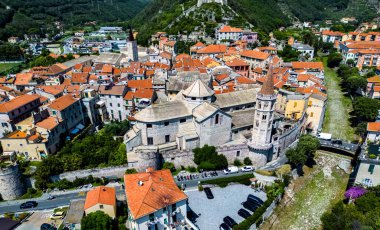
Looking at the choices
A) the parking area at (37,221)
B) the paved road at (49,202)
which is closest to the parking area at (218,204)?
the paved road at (49,202)

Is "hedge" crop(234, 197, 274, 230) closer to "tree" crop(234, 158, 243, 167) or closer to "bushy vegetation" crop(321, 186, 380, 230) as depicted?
"bushy vegetation" crop(321, 186, 380, 230)

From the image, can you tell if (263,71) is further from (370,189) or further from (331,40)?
(331,40)

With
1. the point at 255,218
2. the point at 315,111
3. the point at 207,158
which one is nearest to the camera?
the point at 255,218

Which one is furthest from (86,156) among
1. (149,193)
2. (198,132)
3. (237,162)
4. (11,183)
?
(237,162)

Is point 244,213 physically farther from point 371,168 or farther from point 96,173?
point 96,173

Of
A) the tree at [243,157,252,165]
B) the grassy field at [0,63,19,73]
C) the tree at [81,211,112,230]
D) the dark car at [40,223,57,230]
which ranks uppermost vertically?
the grassy field at [0,63,19,73]

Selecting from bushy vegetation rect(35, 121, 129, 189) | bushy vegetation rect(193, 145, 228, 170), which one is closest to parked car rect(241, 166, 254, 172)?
bushy vegetation rect(193, 145, 228, 170)
